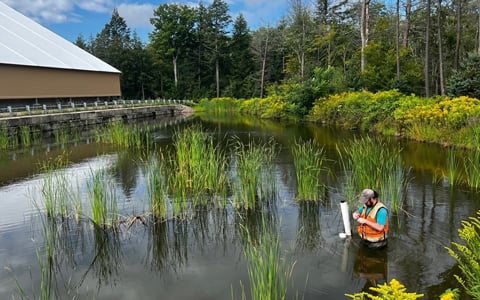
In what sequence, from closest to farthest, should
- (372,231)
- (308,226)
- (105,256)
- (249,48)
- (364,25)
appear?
(372,231) < (105,256) < (308,226) < (364,25) < (249,48)

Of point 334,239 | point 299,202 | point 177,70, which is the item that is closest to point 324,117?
point 299,202

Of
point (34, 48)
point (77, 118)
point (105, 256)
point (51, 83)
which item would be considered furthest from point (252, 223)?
point (34, 48)

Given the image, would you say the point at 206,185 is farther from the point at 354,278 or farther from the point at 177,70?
the point at 177,70

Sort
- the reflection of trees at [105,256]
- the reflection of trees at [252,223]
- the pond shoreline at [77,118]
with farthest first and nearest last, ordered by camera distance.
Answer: the pond shoreline at [77,118], the reflection of trees at [252,223], the reflection of trees at [105,256]

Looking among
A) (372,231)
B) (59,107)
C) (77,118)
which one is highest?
(59,107)

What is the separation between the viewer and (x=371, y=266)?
4477 millimetres

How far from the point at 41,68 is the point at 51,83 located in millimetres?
1337

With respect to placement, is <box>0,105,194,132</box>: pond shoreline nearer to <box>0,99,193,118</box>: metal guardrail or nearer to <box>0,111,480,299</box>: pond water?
<box>0,99,193,118</box>: metal guardrail

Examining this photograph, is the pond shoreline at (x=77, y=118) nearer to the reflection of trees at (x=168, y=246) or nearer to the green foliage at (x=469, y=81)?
the reflection of trees at (x=168, y=246)

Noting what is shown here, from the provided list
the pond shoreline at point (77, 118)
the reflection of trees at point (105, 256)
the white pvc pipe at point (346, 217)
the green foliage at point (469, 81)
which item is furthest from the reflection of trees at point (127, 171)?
the green foliage at point (469, 81)

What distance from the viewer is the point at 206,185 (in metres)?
7.13

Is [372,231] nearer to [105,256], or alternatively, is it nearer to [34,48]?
[105,256]

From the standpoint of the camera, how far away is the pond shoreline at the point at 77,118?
1675cm

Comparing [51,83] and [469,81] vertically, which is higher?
[51,83]
